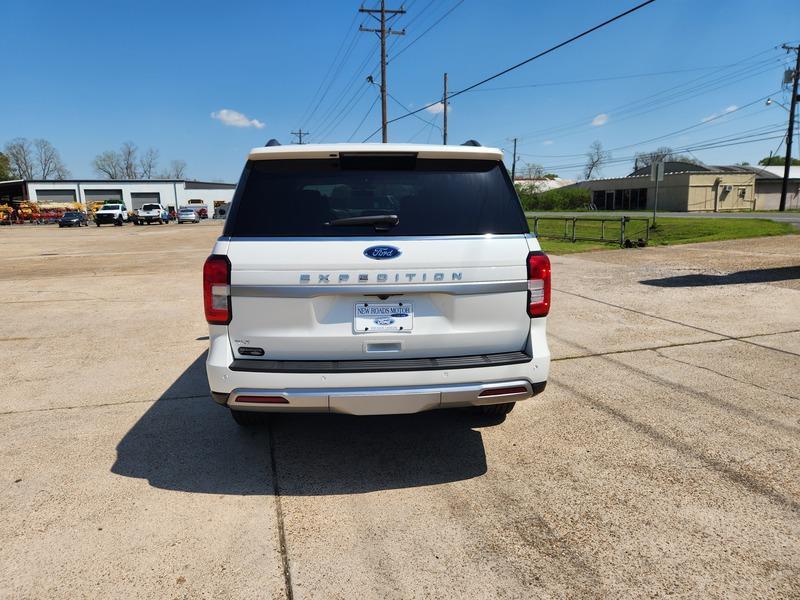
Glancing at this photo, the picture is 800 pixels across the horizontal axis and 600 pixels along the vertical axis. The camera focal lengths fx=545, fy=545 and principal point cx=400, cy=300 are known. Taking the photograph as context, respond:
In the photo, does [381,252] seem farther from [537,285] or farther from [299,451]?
[299,451]

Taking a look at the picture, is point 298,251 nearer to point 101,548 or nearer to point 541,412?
point 101,548

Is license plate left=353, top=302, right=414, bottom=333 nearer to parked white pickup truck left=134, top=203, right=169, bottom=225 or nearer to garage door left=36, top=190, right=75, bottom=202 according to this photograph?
parked white pickup truck left=134, top=203, right=169, bottom=225

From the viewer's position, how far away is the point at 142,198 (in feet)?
284

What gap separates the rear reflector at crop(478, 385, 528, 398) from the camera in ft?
10.3

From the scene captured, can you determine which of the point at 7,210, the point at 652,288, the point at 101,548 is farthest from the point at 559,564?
the point at 7,210

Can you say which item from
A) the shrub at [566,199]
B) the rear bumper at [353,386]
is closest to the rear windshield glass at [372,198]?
the rear bumper at [353,386]

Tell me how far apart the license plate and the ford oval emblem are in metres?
0.27

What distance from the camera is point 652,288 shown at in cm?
991


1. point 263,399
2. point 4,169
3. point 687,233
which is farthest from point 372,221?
point 4,169

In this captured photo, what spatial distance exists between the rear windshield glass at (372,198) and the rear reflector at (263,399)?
91 cm

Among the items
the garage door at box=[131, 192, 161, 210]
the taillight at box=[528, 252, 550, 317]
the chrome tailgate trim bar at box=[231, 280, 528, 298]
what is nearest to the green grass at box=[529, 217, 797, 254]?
the taillight at box=[528, 252, 550, 317]

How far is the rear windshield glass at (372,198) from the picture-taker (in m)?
3.13

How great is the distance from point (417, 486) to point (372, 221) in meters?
Result: 1.61

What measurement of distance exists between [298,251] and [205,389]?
2616 millimetres
